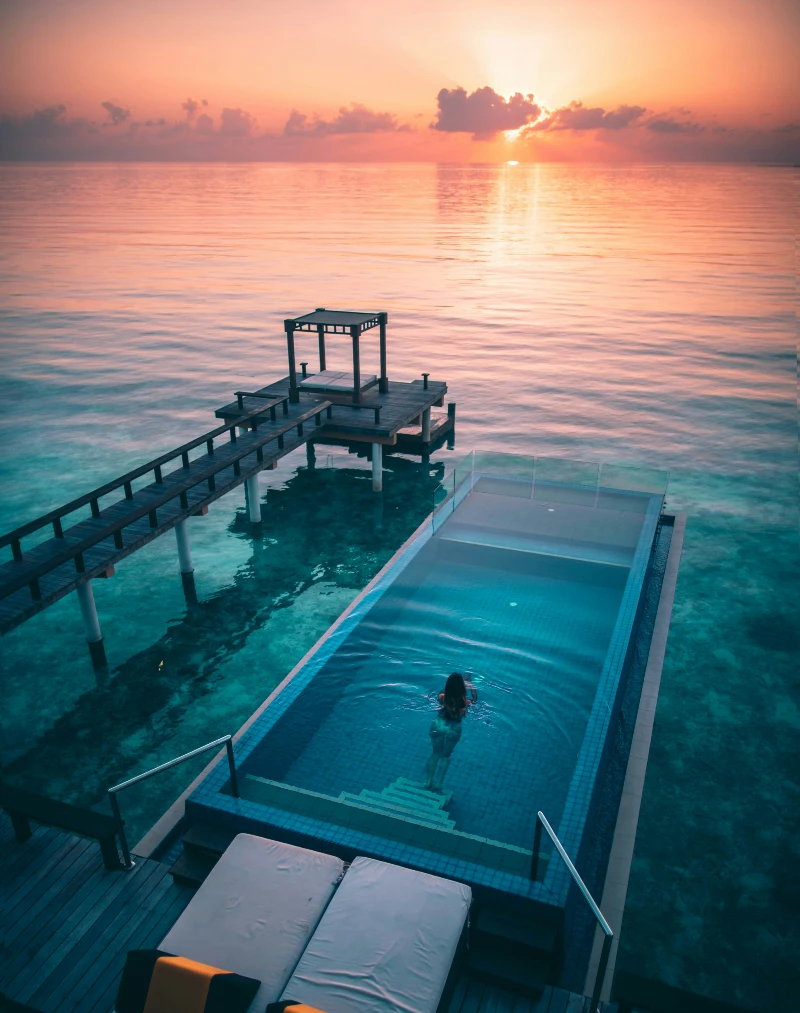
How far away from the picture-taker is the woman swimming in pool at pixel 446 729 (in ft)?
31.1

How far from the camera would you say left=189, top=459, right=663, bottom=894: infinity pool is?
8023mm

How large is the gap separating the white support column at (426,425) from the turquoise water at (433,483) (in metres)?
1.00

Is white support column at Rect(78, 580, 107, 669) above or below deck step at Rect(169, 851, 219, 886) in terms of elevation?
below

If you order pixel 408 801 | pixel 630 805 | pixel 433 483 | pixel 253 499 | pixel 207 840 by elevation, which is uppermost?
pixel 207 840

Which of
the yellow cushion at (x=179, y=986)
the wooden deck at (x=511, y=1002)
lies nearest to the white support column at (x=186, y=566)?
the yellow cushion at (x=179, y=986)

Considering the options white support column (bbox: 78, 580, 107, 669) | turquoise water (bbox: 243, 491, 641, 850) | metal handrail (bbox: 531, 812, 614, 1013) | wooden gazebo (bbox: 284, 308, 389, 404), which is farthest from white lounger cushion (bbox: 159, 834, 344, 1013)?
wooden gazebo (bbox: 284, 308, 389, 404)

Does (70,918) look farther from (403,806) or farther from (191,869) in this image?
(403,806)

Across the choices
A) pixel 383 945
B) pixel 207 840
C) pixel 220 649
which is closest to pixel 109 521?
pixel 220 649

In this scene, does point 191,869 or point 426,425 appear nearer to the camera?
point 191,869

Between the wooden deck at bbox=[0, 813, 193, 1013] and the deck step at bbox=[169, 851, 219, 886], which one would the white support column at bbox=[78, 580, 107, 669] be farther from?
the deck step at bbox=[169, 851, 219, 886]

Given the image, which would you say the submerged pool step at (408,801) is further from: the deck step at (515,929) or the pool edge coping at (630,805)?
the pool edge coping at (630,805)

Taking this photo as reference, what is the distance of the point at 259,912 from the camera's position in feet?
20.4

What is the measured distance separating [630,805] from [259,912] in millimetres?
5328

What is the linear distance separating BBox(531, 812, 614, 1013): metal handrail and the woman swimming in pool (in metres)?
2.40
